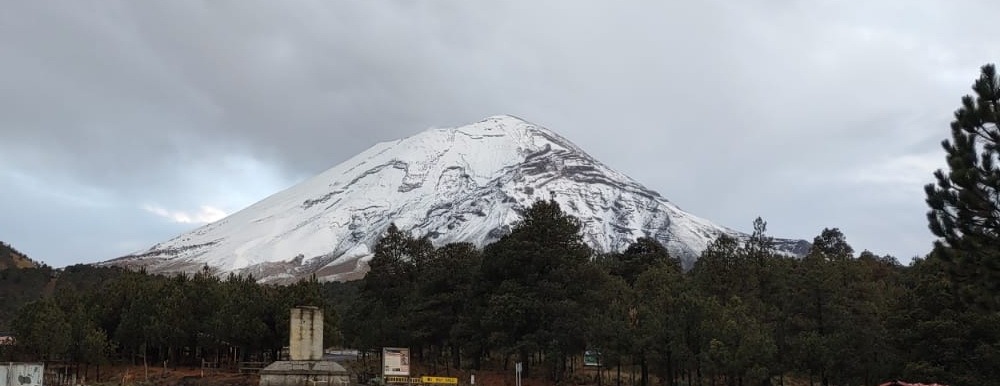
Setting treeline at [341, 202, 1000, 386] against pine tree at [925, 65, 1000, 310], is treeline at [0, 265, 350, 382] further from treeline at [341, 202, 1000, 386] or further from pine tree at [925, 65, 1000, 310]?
pine tree at [925, 65, 1000, 310]

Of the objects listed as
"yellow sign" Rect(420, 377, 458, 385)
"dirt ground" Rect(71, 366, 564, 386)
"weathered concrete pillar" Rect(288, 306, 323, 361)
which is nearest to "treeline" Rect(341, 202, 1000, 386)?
"dirt ground" Rect(71, 366, 564, 386)

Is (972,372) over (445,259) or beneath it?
beneath

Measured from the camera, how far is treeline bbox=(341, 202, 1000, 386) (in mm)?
26516

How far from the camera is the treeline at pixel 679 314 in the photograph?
26.5 meters

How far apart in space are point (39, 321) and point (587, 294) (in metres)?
27.3

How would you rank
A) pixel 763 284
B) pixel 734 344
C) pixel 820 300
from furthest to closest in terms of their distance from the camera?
pixel 763 284 → pixel 820 300 → pixel 734 344

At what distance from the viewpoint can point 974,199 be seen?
49.8 feet

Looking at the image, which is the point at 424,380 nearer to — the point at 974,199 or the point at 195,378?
the point at 195,378

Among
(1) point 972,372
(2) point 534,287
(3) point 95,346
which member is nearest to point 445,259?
(2) point 534,287

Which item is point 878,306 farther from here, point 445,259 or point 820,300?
point 445,259

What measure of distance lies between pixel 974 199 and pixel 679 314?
1617 cm

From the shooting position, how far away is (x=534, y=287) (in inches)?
1412

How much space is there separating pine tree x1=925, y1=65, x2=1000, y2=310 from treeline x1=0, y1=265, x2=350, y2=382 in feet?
101

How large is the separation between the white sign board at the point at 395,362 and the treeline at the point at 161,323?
9770 millimetres
